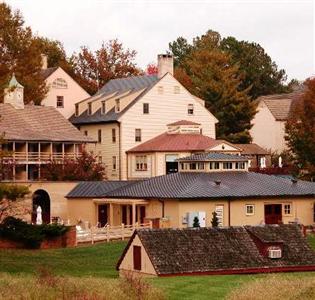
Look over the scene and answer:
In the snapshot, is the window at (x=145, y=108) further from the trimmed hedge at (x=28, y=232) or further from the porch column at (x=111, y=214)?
the trimmed hedge at (x=28, y=232)

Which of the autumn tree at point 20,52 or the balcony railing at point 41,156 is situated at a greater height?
the autumn tree at point 20,52

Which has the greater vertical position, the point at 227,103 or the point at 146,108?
the point at 227,103

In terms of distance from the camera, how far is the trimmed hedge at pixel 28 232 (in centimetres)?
5322

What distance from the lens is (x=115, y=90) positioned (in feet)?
277

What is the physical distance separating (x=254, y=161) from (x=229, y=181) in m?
27.5

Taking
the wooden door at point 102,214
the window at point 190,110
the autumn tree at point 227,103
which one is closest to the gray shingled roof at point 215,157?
the wooden door at point 102,214

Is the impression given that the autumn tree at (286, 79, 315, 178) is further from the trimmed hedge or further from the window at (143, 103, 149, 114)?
the trimmed hedge

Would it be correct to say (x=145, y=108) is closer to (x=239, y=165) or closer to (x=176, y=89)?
(x=176, y=89)

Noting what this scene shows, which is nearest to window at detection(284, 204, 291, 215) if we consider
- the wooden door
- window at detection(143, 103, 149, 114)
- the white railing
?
the white railing

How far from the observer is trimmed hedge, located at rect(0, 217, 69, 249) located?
53.2 metres

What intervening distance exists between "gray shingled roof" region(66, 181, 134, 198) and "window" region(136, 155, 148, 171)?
9.67 meters

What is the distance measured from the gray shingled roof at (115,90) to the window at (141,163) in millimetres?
3602

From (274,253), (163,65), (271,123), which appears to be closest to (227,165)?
(163,65)

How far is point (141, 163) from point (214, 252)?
107 ft
